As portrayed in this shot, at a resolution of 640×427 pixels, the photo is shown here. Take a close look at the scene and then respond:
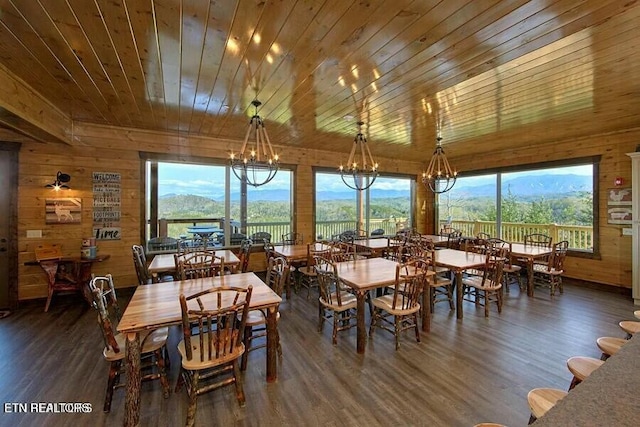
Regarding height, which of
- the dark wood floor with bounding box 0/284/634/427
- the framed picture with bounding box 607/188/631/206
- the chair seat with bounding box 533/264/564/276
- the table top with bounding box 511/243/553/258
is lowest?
the dark wood floor with bounding box 0/284/634/427

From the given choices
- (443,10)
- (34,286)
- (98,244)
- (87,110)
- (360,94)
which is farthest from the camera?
(98,244)

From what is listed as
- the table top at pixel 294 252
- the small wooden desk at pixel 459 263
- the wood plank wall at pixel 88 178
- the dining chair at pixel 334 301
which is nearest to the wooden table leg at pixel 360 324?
the dining chair at pixel 334 301

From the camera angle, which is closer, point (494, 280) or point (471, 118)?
point (494, 280)

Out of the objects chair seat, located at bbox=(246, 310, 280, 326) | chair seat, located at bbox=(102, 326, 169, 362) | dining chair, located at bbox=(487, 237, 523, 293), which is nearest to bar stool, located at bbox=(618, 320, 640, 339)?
chair seat, located at bbox=(246, 310, 280, 326)

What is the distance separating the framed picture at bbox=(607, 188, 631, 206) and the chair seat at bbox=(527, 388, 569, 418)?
18.7 ft

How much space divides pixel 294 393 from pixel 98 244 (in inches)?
171

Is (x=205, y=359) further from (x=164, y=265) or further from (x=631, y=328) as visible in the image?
(x=631, y=328)

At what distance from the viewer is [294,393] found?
2.36 metres

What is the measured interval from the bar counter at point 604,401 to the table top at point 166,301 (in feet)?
6.46

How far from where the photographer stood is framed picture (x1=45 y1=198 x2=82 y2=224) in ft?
14.5

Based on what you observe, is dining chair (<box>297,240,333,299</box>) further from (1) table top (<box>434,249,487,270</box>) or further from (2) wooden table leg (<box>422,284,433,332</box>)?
(1) table top (<box>434,249,487,270</box>)

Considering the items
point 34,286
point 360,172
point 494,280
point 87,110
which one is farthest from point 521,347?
point 34,286

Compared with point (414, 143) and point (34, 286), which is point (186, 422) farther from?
point (414, 143)

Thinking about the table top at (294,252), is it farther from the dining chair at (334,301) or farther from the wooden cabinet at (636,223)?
the wooden cabinet at (636,223)
